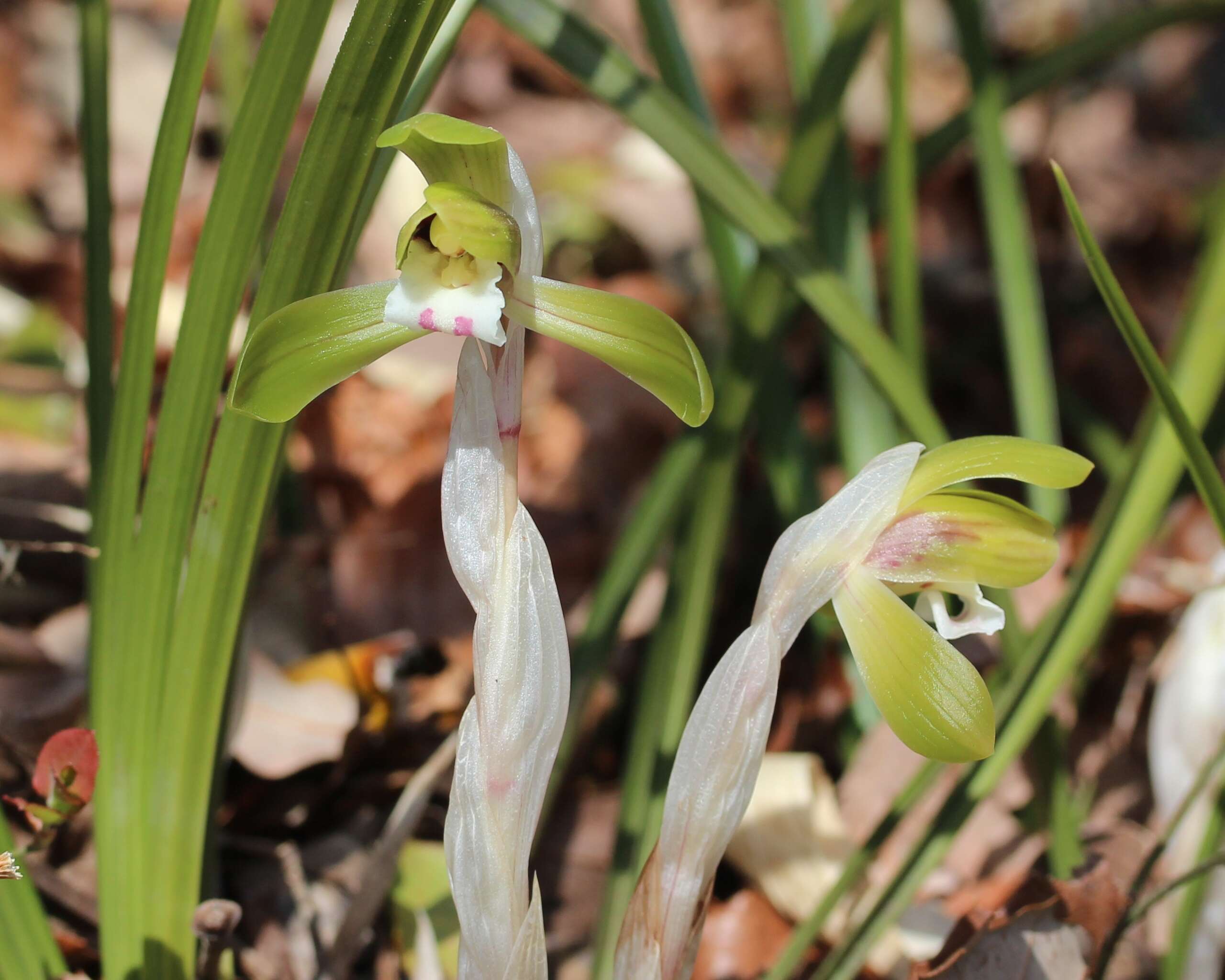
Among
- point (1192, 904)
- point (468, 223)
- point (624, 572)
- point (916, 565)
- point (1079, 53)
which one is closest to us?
point (468, 223)

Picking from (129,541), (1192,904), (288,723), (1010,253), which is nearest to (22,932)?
(129,541)

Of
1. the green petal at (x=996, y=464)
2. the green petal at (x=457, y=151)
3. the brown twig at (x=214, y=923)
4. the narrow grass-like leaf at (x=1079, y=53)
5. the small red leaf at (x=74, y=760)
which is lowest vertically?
the brown twig at (x=214, y=923)

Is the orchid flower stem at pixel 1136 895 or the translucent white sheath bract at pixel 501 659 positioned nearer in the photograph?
the translucent white sheath bract at pixel 501 659

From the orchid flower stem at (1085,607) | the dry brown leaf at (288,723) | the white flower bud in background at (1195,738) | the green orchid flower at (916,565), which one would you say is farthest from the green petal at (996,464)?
the dry brown leaf at (288,723)

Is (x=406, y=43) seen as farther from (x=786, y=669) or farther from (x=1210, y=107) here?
(x=1210, y=107)

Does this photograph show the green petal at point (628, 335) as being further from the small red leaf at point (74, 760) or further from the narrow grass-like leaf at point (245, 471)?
the small red leaf at point (74, 760)

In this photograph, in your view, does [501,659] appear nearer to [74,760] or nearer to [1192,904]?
[74,760]

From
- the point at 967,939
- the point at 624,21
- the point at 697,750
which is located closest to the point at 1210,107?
the point at 624,21

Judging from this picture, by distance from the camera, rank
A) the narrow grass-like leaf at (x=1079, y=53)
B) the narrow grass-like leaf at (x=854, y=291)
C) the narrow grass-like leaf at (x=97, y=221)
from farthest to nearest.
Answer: the narrow grass-like leaf at (x=854, y=291) < the narrow grass-like leaf at (x=1079, y=53) < the narrow grass-like leaf at (x=97, y=221)
